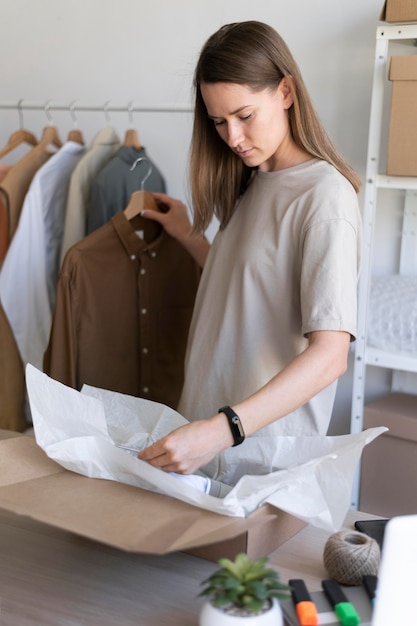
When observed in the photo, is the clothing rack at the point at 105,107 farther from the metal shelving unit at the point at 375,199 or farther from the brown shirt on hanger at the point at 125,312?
the metal shelving unit at the point at 375,199

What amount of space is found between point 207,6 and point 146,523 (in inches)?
69.2

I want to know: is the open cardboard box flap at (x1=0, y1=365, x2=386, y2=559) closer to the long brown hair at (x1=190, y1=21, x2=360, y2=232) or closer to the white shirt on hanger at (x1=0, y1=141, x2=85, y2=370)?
the long brown hair at (x1=190, y1=21, x2=360, y2=232)

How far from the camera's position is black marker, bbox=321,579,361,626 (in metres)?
0.91

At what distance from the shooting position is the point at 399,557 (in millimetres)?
778

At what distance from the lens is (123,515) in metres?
1.01

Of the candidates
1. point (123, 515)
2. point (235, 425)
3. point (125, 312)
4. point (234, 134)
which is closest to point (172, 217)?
point (125, 312)

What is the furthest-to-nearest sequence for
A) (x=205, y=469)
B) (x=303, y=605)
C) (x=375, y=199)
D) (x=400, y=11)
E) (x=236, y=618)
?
1. (x=375, y=199)
2. (x=400, y=11)
3. (x=205, y=469)
4. (x=303, y=605)
5. (x=236, y=618)

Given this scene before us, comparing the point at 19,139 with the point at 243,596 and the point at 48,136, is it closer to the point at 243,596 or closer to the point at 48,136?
the point at 48,136

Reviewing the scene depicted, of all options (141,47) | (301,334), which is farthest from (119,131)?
(301,334)

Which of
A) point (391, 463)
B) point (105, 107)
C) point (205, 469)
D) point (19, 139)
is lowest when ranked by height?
point (391, 463)

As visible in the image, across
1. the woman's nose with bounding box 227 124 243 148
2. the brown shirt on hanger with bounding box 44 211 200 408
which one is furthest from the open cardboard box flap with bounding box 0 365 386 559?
the brown shirt on hanger with bounding box 44 211 200 408

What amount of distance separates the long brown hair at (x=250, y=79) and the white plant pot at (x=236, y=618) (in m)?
0.77

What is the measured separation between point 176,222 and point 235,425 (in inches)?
40.5

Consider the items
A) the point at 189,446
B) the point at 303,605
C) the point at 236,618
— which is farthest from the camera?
the point at 189,446
